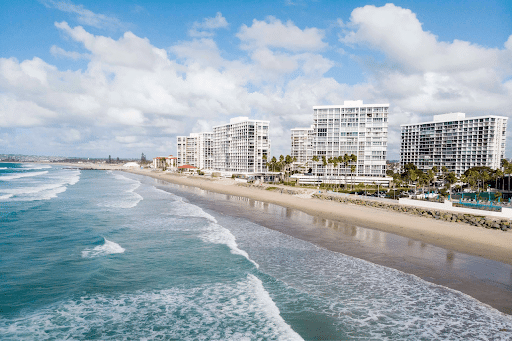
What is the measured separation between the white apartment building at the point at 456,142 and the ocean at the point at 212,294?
101m

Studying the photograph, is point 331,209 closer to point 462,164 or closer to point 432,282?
point 432,282

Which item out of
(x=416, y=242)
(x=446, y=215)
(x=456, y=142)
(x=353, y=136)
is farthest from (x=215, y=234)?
(x=456, y=142)

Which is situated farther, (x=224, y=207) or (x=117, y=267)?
(x=224, y=207)

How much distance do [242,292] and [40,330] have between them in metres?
8.08

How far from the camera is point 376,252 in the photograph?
2072 centimetres

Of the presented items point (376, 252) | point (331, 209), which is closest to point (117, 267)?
point (376, 252)

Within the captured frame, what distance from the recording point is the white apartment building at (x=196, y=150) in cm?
14450

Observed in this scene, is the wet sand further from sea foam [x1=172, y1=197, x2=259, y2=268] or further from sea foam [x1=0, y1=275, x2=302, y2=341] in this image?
sea foam [x1=0, y1=275, x2=302, y2=341]

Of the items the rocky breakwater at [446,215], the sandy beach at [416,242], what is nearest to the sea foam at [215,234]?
the sandy beach at [416,242]

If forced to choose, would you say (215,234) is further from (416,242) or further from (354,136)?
(354,136)

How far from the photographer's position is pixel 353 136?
7794cm

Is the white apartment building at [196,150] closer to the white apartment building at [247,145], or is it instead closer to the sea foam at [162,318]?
the white apartment building at [247,145]

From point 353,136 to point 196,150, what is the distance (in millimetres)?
104871

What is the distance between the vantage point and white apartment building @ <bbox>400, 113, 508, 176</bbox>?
94250mm
